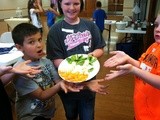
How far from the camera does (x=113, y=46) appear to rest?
17.6 feet

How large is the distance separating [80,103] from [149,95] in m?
0.54

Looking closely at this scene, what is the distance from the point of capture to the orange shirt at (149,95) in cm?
101

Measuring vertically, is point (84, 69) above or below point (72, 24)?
below

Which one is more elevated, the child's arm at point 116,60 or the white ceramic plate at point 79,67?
the child's arm at point 116,60

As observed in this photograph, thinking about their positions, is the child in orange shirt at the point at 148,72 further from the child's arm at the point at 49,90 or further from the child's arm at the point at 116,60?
the child's arm at the point at 49,90

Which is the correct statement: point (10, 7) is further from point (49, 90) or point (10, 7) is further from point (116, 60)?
point (116, 60)

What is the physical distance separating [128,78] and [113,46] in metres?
2.07

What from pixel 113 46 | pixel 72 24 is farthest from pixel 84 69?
pixel 113 46

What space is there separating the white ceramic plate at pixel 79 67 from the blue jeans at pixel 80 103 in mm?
173

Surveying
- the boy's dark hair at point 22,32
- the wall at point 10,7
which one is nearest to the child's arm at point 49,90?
the boy's dark hair at point 22,32

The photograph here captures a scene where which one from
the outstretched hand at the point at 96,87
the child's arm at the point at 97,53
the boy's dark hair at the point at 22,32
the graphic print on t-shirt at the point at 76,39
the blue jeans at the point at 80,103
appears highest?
the boy's dark hair at the point at 22,32

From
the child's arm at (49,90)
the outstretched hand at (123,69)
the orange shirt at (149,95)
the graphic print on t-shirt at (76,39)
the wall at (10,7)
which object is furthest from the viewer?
the wall at (10,7)

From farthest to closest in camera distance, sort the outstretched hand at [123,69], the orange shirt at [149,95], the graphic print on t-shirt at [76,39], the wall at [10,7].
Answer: the wall at [10,7], the graphic print on t-shirt at [76,39], the orange shirt at [149,95], the outstretched hand at [123,69]

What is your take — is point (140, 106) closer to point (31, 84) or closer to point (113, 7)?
point (31, 84)
